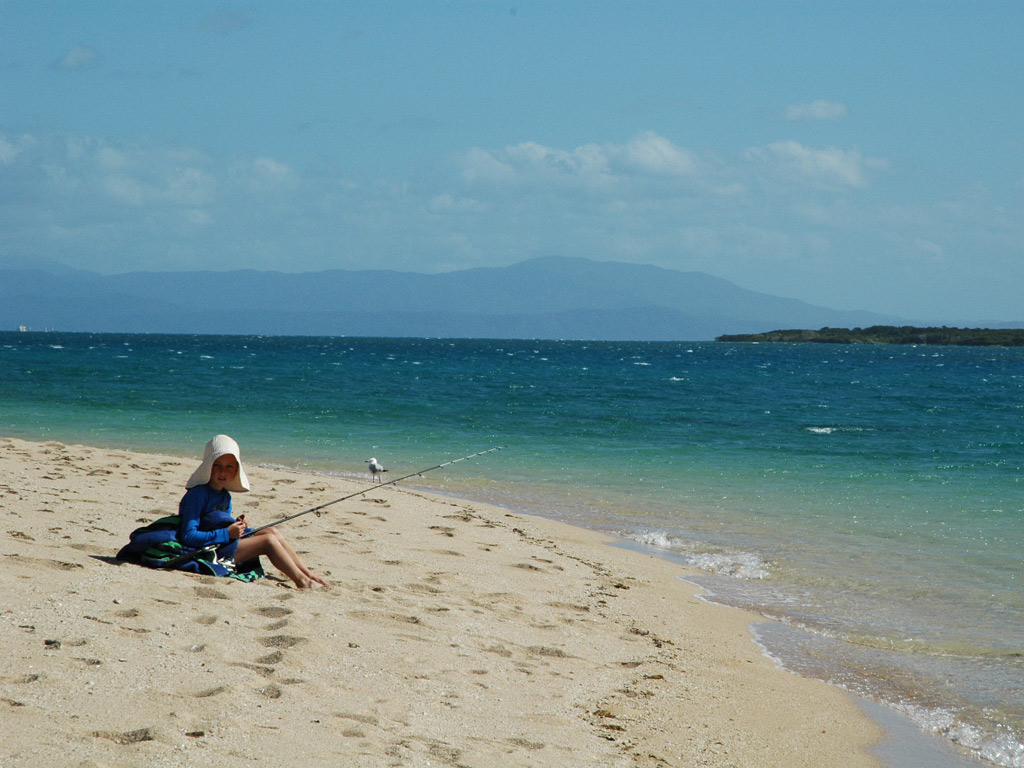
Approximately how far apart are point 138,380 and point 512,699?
35554mm

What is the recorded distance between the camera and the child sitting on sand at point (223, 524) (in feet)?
20.1

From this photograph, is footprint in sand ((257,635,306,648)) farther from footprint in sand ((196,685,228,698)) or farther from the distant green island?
the distant green island

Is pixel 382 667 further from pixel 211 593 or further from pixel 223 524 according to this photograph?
pixel 223 524

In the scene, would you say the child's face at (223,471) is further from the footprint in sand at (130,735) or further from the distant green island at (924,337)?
the distant green island at (924,337)

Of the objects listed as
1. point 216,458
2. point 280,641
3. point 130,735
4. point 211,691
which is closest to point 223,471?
point 216,458

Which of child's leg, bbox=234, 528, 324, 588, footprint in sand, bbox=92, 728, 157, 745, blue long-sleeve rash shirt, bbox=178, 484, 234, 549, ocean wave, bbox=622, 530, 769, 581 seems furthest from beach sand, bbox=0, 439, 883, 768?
ocean wave, bbox=622, 530, 769, 581

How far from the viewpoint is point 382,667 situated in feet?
16.0

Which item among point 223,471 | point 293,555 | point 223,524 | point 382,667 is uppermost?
point 223,471

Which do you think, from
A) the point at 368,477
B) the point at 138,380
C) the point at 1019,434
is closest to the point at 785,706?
the point at 368,477

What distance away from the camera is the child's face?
6113mm

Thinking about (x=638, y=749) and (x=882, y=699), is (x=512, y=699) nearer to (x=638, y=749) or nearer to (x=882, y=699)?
(x=638, y=749)

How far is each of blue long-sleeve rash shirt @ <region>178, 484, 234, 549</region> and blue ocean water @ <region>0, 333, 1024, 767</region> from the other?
390cm

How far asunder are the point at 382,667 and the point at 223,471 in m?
2.02

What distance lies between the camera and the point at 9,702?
12.0 ft
